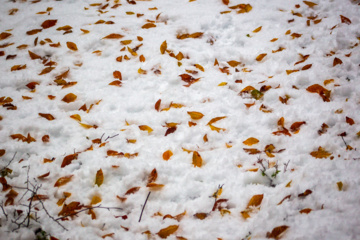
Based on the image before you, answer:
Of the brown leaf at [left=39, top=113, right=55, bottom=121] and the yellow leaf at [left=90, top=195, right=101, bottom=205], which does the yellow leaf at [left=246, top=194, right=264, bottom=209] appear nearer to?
the yellow leaf at [left=90, top=195, right=101, bottom=205]

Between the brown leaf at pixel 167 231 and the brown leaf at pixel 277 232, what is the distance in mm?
492

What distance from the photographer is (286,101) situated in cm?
214

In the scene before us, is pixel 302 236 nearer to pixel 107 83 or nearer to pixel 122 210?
pixel 122 210

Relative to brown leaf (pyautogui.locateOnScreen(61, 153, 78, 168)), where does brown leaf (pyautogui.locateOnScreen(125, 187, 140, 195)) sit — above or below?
below

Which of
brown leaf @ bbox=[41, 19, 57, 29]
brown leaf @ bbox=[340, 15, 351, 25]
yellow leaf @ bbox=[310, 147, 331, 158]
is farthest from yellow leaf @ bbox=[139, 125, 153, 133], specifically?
brown leaf @ bbox=[340, 15, 351, 25]

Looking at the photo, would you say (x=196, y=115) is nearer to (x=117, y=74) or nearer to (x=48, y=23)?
(x=117, y=74)

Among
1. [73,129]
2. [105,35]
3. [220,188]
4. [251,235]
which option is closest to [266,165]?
[220,188]

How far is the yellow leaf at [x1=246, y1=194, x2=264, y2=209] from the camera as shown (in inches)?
58.9

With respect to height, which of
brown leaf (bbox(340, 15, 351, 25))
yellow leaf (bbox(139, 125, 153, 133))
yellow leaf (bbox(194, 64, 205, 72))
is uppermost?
brown leaf (bbox(340, 15, 351, 25))

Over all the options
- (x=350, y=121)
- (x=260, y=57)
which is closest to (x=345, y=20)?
(x=260, y=57)

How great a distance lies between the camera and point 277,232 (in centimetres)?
127

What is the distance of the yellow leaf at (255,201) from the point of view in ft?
4.91

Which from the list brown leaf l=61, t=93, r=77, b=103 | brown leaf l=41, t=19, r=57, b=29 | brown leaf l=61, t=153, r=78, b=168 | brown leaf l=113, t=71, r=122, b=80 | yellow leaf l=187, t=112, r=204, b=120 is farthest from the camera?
brown leaf l=41, t=19, r=57, b=29

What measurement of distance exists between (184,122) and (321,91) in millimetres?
1153
